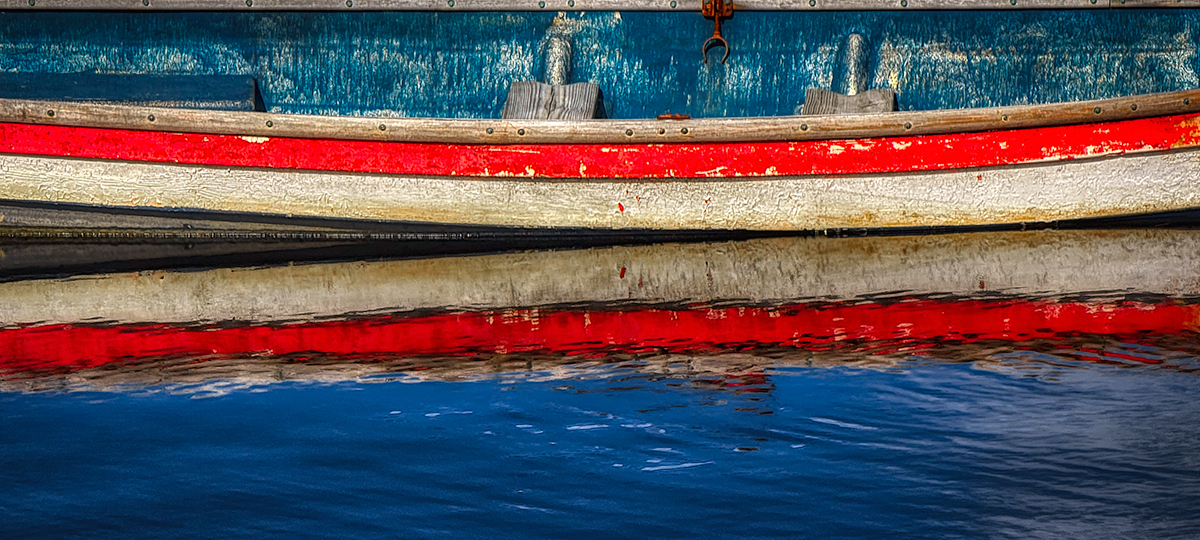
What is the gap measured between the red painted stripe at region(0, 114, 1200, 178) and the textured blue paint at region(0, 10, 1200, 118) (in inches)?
69.5

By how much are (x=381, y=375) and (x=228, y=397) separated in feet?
1.54

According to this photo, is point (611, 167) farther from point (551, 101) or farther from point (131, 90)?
point (131, 90)

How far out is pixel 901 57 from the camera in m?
8.30

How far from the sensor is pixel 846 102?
786 centimetres

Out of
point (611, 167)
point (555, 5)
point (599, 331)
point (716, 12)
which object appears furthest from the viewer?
point (555, 5)

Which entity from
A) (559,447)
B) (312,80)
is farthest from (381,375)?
(312,80)

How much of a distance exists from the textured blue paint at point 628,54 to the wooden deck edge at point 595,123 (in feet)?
5.97

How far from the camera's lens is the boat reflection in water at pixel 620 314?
3787mm

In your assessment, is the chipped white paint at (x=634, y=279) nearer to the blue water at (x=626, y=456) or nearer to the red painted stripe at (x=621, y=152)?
the red painted stripe at (x=621, y=152)

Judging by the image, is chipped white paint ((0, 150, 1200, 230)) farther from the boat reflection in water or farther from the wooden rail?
the wooden rail

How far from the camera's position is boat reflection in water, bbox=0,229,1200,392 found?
12.4ft

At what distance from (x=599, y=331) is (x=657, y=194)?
247 cm

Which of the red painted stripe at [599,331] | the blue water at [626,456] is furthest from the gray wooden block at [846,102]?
the blue water at [626,456]

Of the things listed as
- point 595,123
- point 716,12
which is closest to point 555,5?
point 716,12
